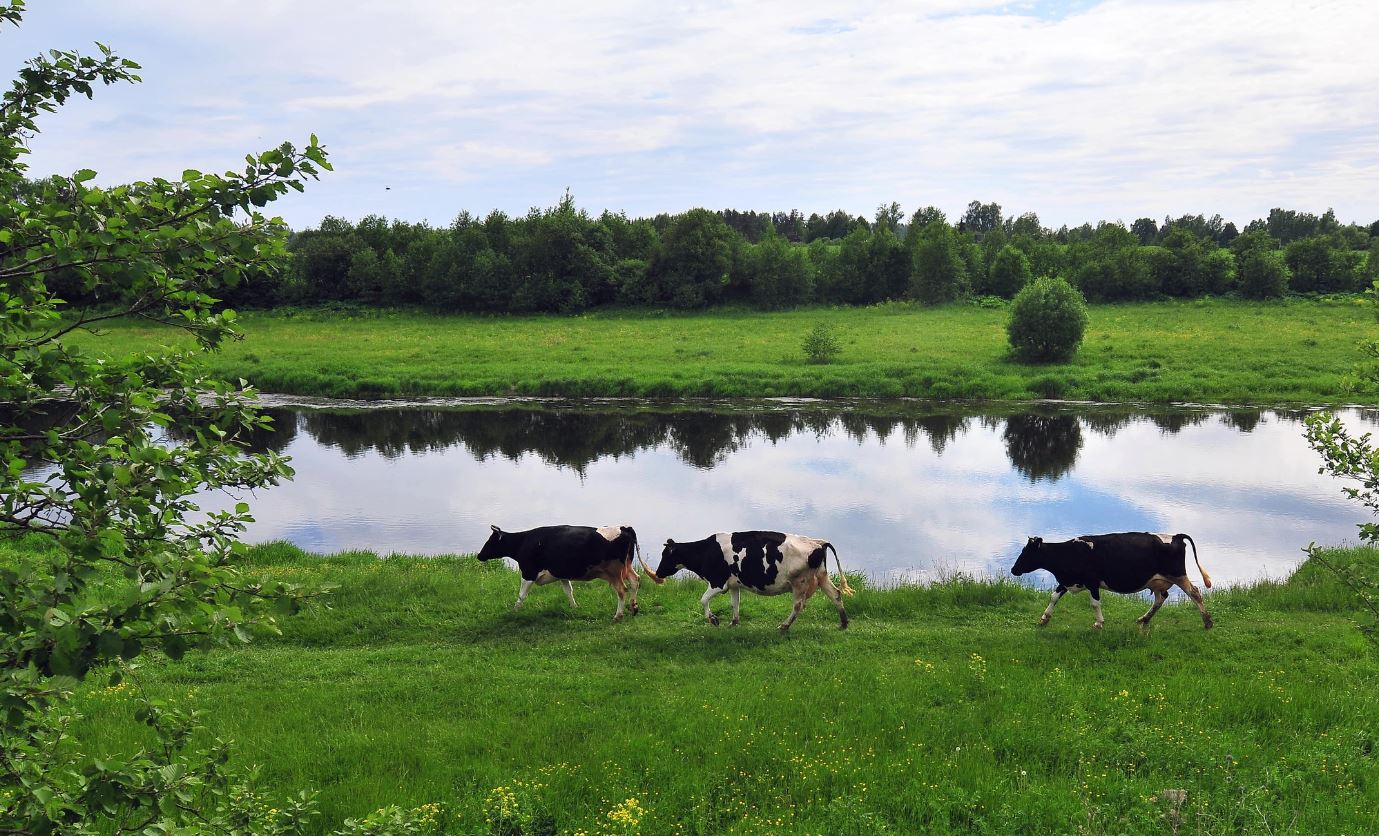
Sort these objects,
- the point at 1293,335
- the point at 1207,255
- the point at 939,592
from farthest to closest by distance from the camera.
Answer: the point at 1207,255 → the point at 1293,335 → the point at 939,592

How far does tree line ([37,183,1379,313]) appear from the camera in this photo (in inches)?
2894

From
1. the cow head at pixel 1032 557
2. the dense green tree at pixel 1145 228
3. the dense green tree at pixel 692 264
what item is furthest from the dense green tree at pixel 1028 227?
the cow head at pixel 1032 557

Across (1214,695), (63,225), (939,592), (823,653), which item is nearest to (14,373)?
(63,225)

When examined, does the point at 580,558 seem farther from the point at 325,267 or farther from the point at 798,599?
the point at 325,267

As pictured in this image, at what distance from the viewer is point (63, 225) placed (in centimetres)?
388

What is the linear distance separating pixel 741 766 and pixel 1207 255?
82548 millimetres

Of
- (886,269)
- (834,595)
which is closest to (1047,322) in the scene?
(834,595)

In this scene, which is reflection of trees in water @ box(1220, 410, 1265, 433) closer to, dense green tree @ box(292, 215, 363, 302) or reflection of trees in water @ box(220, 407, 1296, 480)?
reflection of trees in water @ box(220, 407, 1296, 480)

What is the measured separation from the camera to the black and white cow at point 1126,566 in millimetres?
13906

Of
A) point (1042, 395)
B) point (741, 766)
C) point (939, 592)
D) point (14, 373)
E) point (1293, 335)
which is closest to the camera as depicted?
point (14, 373)

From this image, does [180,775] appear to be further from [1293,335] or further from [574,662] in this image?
[1293,335]

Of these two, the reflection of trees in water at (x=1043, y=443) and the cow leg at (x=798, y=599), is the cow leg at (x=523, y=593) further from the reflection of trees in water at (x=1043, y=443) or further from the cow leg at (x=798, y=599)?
the reflection of trees in water at (x=1043, y=443)

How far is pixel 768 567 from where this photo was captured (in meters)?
14.3

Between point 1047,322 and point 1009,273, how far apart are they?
3868 cm
